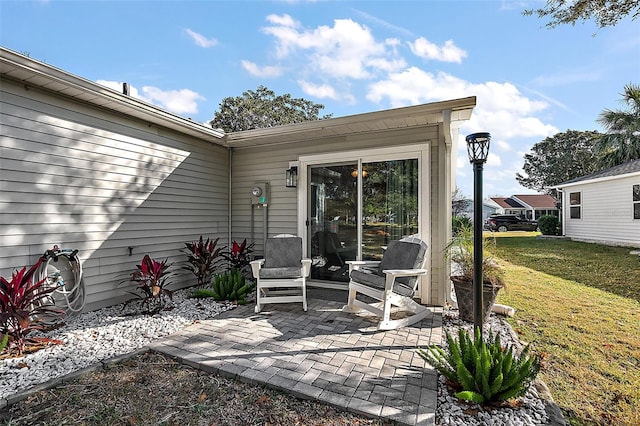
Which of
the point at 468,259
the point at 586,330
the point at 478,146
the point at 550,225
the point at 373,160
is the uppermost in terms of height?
the point at 373,160

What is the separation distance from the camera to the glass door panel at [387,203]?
457cm

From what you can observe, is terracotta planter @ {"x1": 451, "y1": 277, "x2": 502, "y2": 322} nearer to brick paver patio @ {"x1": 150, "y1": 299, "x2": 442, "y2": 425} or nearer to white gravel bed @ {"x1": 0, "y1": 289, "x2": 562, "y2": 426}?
white gravel bed @ {"x1": 0, "y1": 289, "x2": 562, "y2": 426}

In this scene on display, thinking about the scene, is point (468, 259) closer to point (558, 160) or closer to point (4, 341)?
point (4, 341)

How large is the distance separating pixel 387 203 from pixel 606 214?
11361mm

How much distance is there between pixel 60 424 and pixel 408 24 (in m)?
7.05

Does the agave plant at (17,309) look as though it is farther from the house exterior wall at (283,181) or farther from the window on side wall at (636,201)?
the window on side wall at (636,201)

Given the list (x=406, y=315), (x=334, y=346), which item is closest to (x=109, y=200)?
(x=334, y=346)

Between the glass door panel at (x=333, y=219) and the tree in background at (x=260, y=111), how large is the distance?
12030 mm

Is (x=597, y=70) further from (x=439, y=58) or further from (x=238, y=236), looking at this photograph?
(x=238, y=236)

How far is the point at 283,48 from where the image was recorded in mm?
8672

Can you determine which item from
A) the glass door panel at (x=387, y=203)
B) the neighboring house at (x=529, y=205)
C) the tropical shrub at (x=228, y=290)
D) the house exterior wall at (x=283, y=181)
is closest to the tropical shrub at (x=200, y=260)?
the tropical shrub at (x=228, y=290)

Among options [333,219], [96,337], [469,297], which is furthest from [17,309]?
[469,297]

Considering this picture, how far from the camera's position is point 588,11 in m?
3.39

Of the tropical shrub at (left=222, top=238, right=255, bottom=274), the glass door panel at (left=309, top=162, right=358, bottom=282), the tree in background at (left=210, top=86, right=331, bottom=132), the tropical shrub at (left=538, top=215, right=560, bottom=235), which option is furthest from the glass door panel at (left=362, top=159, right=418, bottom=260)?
the tropical shrub at (left=538, top=215, right=560, bottom=235)
